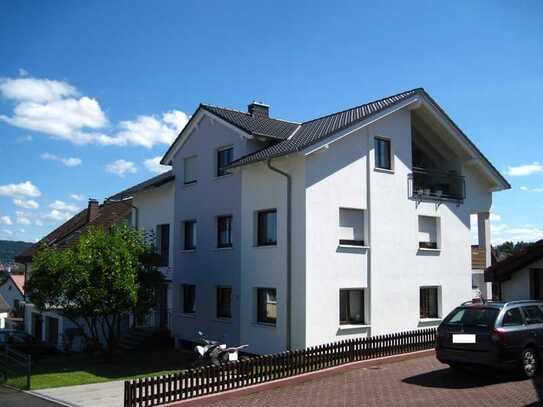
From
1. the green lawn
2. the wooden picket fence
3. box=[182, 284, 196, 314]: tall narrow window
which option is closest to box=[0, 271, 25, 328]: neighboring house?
the green lawn

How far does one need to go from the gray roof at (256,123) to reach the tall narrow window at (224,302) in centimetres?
580

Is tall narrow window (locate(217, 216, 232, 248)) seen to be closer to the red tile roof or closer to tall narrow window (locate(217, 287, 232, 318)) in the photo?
tall narrow window (locate(217, 287, 232, 318))

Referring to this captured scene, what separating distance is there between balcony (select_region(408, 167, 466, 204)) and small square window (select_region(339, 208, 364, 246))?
8.43ft

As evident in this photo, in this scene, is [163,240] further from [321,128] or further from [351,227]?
[351,227]

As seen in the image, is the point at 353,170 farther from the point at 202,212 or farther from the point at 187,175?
the point at 187,175

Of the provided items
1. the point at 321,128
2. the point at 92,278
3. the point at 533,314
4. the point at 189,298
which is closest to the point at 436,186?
the point at 321,128

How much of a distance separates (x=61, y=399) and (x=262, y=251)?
25.0 feet

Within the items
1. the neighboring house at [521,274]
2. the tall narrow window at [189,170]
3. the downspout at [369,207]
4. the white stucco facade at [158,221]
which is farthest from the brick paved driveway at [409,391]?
the tall narrow window at [189,170]

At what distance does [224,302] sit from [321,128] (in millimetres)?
7331

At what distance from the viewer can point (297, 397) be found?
1223 centimetres

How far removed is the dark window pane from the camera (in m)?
12.0

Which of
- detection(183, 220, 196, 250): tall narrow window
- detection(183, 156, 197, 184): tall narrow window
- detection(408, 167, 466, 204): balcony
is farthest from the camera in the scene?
detection(183, 156, 197, 184): tall narrow window

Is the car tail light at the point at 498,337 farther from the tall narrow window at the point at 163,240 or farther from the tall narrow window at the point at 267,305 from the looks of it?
the tall narrow window at the point at 163,240

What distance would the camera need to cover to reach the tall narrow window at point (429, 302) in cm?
2031
